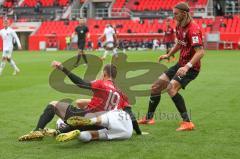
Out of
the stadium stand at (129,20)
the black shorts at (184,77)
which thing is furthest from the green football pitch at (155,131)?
the stadium stand at (129,20)

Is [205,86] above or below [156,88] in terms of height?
below

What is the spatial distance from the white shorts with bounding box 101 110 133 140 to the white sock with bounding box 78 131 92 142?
0.28m

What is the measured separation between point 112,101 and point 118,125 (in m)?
0.40

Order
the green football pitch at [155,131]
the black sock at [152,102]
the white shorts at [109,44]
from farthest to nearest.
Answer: the white shorts at [109,44]
the black sock at [152,102]
the green football pitch at [155,131]

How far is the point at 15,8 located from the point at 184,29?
49.7 m

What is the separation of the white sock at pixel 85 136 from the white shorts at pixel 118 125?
0.92 ft

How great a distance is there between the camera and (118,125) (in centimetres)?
859

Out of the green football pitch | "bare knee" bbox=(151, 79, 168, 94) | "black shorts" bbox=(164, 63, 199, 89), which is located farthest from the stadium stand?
"black shorts" bbox=(164, 63, 199, 89)

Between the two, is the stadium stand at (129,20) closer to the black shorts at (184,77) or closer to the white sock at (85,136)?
the black shorts at (184,77)

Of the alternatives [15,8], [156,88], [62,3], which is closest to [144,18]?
[62,3]

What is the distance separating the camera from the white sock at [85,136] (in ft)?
27.2

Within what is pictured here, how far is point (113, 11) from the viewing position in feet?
181

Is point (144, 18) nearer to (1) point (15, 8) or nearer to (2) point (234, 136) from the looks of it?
(1) point (15, 8)

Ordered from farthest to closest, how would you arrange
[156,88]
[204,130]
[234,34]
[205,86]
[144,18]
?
[144,18] < [234,34] < [205,86] < [156,88] < [204,130]
